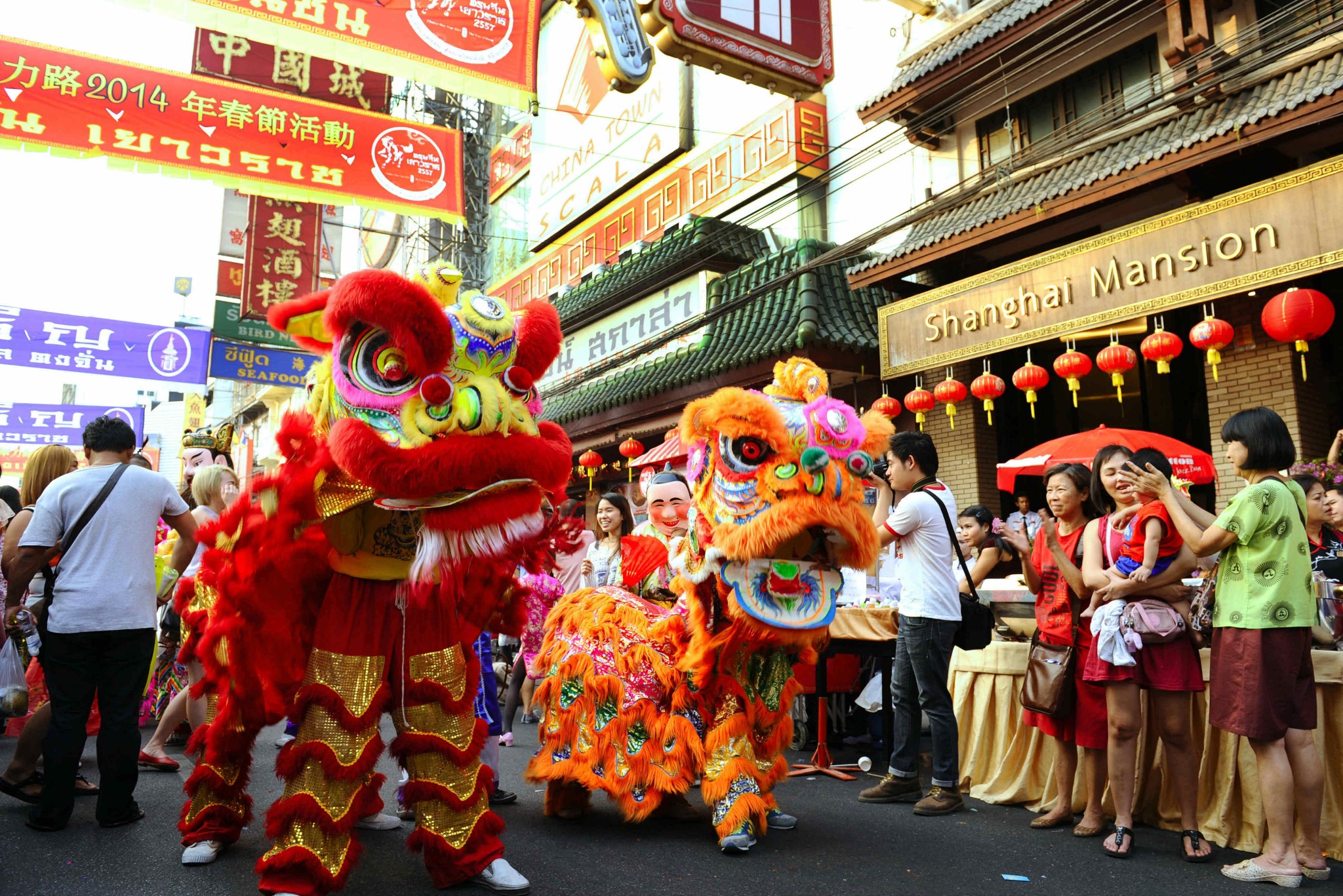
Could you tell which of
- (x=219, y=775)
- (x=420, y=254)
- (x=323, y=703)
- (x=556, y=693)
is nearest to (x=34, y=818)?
(x=219, y=775)

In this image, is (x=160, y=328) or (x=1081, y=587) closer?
(x=1081, y=587)

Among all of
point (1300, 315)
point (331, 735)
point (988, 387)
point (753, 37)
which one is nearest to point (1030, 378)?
point (988, 387)

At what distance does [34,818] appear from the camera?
3.60 metres

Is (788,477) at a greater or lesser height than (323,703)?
greater

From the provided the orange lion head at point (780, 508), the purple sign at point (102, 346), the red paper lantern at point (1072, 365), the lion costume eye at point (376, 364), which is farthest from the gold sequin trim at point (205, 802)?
the purple sign at point (102, 346)

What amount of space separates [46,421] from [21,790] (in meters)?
14.7

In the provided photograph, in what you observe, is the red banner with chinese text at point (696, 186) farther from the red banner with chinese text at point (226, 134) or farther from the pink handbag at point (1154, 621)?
the pink handbag at point (1154, 621)

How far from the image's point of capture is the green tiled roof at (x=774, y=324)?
955 cm

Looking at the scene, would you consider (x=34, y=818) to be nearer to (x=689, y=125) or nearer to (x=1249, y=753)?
(x=1249, y=753)

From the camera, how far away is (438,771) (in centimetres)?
285

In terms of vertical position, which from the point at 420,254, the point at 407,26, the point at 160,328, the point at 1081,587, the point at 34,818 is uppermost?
the point at 420,254

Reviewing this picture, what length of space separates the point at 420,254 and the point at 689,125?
12.3 meters

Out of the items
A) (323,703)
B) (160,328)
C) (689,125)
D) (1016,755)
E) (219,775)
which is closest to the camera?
(323,703)

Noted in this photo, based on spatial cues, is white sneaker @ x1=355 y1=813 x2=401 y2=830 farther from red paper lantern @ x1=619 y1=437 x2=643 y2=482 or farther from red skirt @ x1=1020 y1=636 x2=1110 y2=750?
red paper lantern @ x1=619 y1=437 x2=643 y2=482
